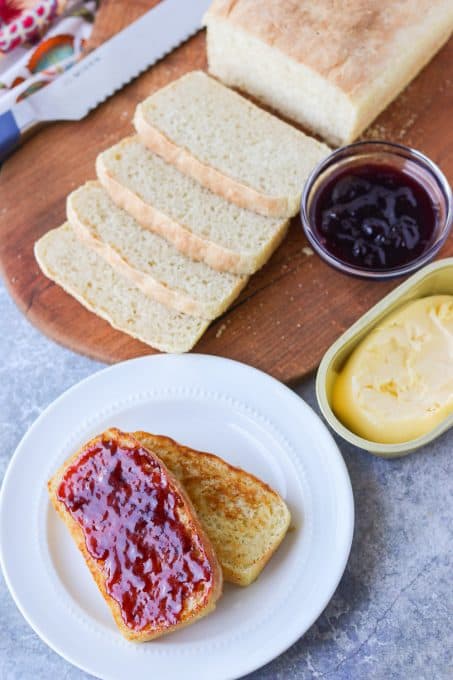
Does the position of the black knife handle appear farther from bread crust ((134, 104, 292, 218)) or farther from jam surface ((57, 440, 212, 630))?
jam surface ((57, 440, 212, 630))

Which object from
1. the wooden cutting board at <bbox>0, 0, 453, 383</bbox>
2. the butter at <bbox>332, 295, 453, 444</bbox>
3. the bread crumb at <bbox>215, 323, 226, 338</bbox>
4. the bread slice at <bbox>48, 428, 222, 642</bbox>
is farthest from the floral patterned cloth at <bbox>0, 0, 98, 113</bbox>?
the butter at <bbox>332, 295, 453, 444</bbox>

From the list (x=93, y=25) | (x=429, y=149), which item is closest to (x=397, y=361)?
(x=429, y=149)

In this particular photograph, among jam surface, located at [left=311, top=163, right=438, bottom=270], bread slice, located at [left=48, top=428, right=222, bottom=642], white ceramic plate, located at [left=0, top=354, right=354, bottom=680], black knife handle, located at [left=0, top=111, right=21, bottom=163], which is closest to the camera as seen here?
bread slice, located at [left=48, top=428, right=222, bottom=642]

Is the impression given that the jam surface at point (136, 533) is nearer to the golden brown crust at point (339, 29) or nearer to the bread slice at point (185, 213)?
the bread slice at point (185, 213)

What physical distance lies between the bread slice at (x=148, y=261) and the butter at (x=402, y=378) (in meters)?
0.67

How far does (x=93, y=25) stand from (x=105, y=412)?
2.12 meters

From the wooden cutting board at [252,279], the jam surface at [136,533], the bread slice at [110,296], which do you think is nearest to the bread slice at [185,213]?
the wooden cutting board at [252,279]

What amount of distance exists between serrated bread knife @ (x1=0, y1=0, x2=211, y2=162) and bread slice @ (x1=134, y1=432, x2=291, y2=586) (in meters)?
1.71

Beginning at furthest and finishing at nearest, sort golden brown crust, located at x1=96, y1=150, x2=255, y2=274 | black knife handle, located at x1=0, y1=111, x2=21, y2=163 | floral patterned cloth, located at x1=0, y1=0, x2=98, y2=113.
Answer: floral patterned cloth, located at x1=0, y1=0, x2=98, y2=113
black knife handle, located at x1=0, y1=111, x2=21, y2=163
golden brown crust, located at x1=96, y1=150, x2=255, y2=274

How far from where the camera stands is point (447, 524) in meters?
3.61

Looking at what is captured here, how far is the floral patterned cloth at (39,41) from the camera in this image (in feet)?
14.7

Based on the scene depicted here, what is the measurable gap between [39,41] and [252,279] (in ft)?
6.25

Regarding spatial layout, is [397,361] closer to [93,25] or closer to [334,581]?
[334,581]

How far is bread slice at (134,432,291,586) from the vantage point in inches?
132
